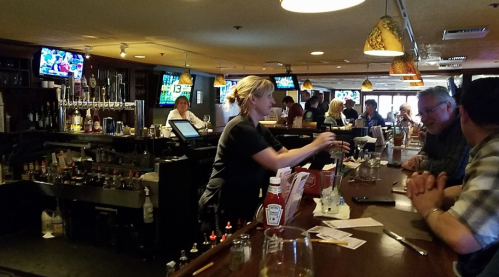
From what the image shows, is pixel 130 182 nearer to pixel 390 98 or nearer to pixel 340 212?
pixel 340 212

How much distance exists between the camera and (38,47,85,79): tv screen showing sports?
6035 mm

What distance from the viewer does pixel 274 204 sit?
1.43 meters

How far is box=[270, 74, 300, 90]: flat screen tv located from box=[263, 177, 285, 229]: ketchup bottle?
7855 mm

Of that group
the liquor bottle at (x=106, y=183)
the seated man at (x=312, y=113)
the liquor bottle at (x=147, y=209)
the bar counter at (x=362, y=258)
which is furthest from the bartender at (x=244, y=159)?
the seated man at (x=312, y=113)

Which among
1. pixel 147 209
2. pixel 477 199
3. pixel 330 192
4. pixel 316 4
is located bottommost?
pixel 147 209

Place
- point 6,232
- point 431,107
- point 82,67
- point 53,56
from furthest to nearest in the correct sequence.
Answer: point 82,67 < point 53,56 < point 6,232 < point 431,107

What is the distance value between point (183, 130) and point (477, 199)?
3.12 m

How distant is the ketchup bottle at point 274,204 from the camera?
1431mm

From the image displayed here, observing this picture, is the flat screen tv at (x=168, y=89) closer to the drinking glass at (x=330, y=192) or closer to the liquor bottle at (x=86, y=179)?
the liquor bottle at (x=86, y=179)

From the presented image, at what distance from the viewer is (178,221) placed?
3.87m

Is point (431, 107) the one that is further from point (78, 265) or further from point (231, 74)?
point (231, 74)

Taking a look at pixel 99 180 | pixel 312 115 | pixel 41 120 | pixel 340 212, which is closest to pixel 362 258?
pixel 340 212

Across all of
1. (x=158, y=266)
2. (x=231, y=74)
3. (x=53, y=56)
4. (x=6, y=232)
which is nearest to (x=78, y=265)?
(x=158, y=266)

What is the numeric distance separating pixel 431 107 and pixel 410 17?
75.6 inches
